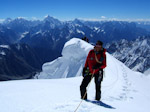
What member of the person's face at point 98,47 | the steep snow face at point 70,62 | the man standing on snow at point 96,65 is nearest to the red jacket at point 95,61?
the man standing on snow at point 96,65

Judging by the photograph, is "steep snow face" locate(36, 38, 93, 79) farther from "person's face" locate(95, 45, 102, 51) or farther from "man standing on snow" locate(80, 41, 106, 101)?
"person's face" locate(95, 45, 102, 51)

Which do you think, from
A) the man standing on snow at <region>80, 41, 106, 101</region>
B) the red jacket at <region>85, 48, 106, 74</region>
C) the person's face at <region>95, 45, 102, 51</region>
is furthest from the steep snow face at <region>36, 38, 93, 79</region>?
the person's face at <region>95, 45, 102, 51</region>

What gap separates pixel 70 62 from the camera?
3441cm

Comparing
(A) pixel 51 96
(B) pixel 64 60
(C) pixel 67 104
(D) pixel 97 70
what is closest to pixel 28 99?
(A) pixel 51 96

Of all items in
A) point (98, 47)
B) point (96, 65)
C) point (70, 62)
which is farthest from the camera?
point (70, 62)

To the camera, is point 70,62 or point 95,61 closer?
point 95,61

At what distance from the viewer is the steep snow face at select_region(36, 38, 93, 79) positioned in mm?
30922

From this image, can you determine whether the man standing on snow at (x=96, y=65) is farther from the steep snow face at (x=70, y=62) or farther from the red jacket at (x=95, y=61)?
the steep snow face at (x=70, y=62)

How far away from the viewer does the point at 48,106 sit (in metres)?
6.52

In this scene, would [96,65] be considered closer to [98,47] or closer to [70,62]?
[98,47]

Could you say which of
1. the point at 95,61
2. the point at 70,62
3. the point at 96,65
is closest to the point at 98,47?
the point at 95,61

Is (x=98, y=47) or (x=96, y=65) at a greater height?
(x=98, y=47)

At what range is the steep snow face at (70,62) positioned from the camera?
30922mm

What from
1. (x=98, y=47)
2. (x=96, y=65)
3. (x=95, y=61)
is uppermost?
(x=98, y=47)
